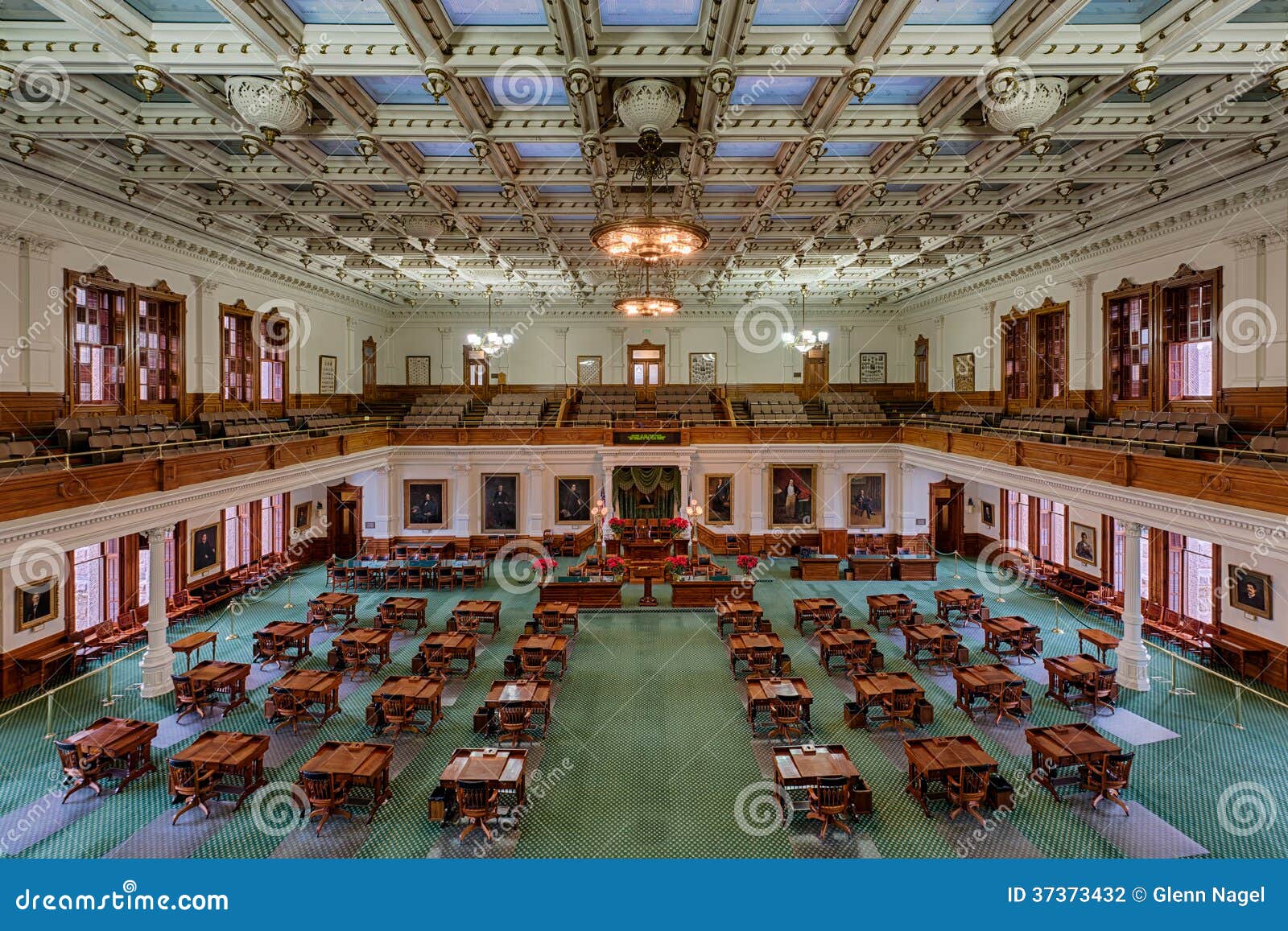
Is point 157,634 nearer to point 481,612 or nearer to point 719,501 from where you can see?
point 481,612

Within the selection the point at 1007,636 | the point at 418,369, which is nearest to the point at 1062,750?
the point at 1007,636

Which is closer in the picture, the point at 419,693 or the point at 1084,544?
the point at 419,693

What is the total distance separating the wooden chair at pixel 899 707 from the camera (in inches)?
386

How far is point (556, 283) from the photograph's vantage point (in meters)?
21.8

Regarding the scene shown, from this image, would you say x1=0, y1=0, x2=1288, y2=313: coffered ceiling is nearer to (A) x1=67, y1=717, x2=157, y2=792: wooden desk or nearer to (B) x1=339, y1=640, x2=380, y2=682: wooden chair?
(A) x1=67, y1=717, x2=157, y2=792: wooden desk

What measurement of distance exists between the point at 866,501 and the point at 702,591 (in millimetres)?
8634

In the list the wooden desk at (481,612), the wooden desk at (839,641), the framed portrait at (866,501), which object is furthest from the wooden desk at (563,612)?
the framed portrait at (866,501)

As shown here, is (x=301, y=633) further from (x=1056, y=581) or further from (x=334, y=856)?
(x=1056, y=581)

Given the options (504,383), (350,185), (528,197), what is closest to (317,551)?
(504,383)

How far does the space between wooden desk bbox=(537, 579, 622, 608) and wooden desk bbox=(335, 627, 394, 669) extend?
452 cm

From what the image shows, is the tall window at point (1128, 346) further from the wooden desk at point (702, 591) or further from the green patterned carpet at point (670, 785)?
the wooden desk at point (702, 591)

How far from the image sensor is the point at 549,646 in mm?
11633

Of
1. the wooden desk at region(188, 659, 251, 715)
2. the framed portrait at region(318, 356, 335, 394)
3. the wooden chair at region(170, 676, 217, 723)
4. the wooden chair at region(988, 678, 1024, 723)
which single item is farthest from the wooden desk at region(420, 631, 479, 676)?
the framed portrait at region(318, 356, 335, 394)

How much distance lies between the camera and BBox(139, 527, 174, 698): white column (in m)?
10.8
